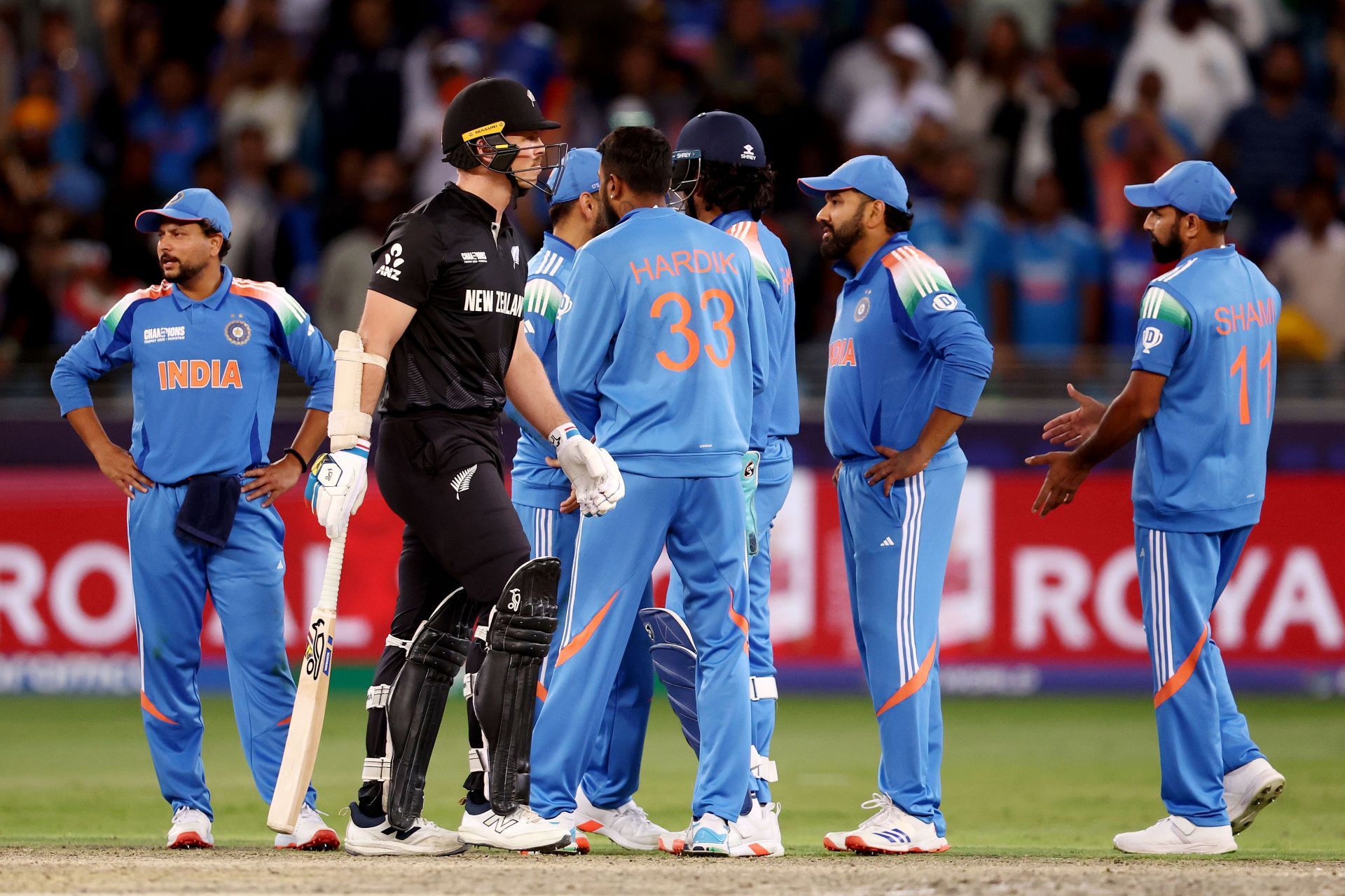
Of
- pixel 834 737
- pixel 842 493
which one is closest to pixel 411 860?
pixel 842 493

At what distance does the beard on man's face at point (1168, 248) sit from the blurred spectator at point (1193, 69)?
26.9 feet

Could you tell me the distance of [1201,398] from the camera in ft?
23.2

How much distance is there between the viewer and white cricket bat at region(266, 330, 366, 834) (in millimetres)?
6195

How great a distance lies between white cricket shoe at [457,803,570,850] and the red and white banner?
5.59m

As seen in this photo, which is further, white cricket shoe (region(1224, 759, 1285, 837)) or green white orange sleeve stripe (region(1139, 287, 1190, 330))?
white cricket shoe (region(1224, 759, 1285, 837))

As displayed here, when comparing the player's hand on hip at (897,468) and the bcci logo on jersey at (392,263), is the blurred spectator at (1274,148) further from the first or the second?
the bcci logo on jersey at (392,263)

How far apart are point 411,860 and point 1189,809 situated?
2.86m

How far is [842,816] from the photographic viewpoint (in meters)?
8.26

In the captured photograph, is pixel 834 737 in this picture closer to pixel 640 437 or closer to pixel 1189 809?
pixel 1189 809

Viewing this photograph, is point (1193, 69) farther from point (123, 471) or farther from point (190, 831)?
point (190, 831)

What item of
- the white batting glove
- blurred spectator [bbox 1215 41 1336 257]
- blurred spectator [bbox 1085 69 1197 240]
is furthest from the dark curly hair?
blurred spectator [bbox 1215 41 1336 257]

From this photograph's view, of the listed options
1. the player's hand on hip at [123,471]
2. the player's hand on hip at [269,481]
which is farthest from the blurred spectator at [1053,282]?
the player's hand on hip at [123,471]

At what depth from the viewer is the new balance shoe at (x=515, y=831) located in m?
6.29

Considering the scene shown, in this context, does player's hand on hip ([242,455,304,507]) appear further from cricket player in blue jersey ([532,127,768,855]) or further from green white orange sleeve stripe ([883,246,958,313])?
green white orange sleeve stripe ([883,246,958,313])
